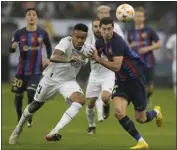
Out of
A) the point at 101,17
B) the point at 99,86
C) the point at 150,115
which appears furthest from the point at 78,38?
the point at 101,17

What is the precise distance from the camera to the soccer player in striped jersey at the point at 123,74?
1192 cm

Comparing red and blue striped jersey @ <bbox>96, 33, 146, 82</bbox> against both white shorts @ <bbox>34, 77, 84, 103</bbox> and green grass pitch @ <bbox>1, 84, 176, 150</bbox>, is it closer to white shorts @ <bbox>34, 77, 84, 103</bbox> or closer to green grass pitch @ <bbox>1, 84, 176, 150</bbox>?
white shorts @ <bbox>34, 77, 84, 103</bbox>

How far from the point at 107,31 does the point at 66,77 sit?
1.10 meters

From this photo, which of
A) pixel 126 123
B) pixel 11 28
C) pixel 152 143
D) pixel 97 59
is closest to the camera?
pixel 97 59

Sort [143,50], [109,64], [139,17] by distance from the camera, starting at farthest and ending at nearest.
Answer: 1. [143,50]
2. [139,17]
3. [109,64]

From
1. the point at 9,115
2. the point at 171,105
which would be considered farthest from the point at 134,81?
the point at 171,105

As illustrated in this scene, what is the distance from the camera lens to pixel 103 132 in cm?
1495

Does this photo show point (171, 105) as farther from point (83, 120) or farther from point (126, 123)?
A: point (126, 123)

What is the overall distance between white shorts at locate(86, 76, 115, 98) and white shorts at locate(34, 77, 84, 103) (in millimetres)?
2447

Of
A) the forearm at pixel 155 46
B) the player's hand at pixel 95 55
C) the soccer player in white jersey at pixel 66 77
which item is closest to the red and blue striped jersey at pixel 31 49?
the soccer player in white jersey at pixel 66 77

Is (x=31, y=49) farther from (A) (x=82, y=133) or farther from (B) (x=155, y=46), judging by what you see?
(B) (x=155, y=46)

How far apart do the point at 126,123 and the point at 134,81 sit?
76 centimetres

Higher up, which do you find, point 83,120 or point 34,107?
point 34,107

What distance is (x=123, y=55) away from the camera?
12188mm
